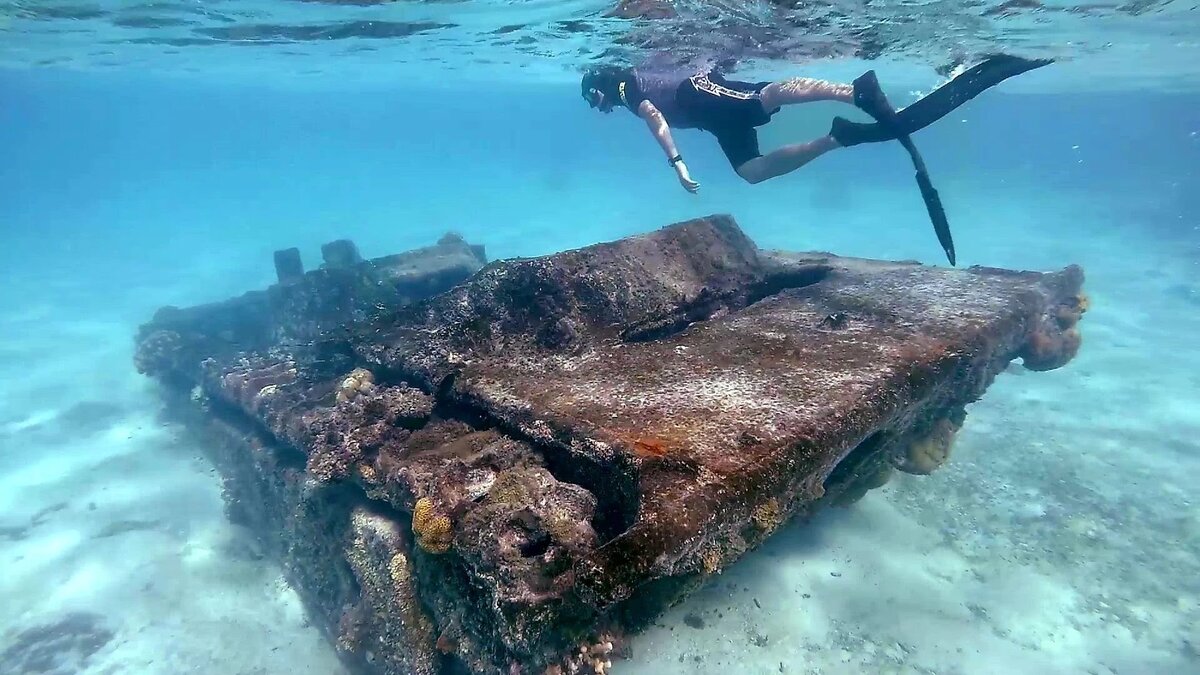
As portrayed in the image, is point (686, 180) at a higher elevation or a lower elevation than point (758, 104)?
lower

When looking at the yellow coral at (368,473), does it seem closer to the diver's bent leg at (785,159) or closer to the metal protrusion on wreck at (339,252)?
the diver's bent leg at (785,159)

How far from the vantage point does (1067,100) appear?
53250 mm

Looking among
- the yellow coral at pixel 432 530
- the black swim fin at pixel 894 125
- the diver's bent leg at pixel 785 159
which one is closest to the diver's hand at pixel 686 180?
the diver's bent leg at pixel 785 159

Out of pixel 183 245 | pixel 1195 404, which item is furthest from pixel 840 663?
pixel 183 245

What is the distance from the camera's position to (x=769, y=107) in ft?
37.1

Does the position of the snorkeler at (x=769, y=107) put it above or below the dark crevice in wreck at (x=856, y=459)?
above

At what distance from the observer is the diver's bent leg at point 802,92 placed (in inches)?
409

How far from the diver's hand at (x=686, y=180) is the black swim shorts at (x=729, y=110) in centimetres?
226

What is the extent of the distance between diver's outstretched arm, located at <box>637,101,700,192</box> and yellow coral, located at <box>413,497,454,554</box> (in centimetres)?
595

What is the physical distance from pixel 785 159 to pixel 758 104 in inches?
56.5

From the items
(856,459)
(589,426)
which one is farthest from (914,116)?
(589,426)

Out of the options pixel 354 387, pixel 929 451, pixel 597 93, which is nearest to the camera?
pixel 354 387

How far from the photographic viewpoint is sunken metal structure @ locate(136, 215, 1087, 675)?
4.65 m

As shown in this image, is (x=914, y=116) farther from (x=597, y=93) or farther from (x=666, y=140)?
(x=597, y=93)
